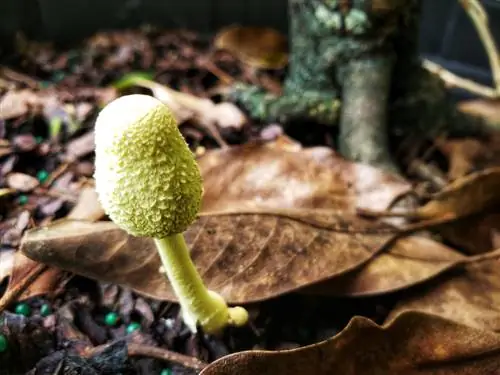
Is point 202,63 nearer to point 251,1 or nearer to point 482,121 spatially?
point 251,1

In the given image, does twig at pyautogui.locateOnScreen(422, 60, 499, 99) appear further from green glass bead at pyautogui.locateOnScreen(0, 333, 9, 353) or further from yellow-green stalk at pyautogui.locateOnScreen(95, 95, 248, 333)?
green glass bead at pyautogui.locateOnScreen(0, 333, 9, 353)

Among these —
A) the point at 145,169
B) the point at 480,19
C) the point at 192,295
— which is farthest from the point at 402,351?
the point at 480,19

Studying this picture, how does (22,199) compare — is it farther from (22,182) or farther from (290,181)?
(290,181)

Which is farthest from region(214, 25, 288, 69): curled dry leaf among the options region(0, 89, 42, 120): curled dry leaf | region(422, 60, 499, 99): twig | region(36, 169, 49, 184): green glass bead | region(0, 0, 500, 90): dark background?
region(36, 169, 49, 184): green glass bead

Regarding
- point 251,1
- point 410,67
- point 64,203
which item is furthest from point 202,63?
point 64,203

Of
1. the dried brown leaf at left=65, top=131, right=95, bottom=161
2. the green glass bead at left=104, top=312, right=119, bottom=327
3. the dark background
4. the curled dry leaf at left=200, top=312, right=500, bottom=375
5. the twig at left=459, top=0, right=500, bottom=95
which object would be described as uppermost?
the twig at left=459, top=0, right=500, bottom=95

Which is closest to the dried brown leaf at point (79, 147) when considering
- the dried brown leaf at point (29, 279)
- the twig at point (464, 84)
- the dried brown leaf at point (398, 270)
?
the dried brown leaf at point (29, 279)

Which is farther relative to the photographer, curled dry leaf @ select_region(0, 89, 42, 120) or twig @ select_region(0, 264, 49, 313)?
curled dry leaf @ select_region(0, 89, 42, 120)
